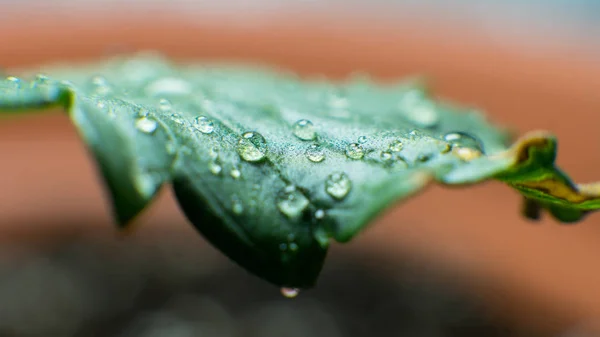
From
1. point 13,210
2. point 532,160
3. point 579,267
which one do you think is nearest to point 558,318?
point 579,267

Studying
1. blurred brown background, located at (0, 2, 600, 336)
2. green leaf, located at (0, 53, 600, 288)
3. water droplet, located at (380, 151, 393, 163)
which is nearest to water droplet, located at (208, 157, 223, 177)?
green leaf, located at (0, 53, 600, 288)

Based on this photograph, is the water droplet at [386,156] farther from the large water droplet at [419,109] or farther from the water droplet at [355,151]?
the large water droplet at [419,109]

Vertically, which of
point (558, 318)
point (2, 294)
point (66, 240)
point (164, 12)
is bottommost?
point (2, 294)

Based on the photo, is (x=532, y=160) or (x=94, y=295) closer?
(x=532, y=160)

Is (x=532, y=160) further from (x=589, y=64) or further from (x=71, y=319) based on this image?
(x=589, y=64)

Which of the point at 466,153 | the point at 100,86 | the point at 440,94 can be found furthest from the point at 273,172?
the point at 440,94

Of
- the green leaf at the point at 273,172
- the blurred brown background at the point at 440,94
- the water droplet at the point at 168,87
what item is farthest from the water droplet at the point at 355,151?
the blurred brown background at the point at 440,94

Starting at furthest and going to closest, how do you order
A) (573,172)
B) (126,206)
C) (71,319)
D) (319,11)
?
(319,11) < (573,172) < (71,319) < (126,206)
